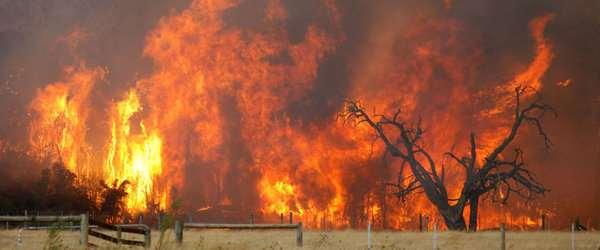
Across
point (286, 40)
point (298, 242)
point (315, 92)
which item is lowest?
point (298, 242)

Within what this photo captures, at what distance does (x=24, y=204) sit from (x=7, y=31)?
1045 inches

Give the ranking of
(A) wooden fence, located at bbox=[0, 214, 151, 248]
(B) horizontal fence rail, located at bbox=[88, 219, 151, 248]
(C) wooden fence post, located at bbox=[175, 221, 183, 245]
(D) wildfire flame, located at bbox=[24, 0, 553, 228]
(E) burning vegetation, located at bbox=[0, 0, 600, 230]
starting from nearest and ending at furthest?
(A) wooden fence, located at bbox=[0, 214, 151, 248]
(B) horizontal fence rail, located at bbox=[88, 219, 151, 248]
(C) wooden fence post, located at bbox=[175, 221, 183, 245]
(E) burning vegetation, located at bbox=[0, 0, 600, 230]
(D) wildfire flame, located at bbox=[24, 0, 553, 228]

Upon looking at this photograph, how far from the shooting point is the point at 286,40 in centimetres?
8069

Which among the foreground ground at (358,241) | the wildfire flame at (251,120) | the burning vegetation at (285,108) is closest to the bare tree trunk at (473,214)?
the foreground ground at (358,241)

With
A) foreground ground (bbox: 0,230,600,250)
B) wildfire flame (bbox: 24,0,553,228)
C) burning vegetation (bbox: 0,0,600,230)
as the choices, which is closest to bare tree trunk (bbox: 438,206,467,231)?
foreground ground (bbox: 0,230,600,250)

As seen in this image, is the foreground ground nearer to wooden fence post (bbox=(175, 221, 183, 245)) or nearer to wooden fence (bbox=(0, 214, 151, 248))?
wooden fence post (bbox=(175, 221, 183, 245))

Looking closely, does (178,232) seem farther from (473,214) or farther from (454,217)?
(473,214)

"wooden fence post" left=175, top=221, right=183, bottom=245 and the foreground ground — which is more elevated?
"wooden fence post" left=175, top=221, right=183, bottom=245

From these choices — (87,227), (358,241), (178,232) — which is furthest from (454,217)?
(87,227)

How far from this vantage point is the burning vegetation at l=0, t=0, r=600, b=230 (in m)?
73.6

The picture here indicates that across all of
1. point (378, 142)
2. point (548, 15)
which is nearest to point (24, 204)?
point (378, 142)

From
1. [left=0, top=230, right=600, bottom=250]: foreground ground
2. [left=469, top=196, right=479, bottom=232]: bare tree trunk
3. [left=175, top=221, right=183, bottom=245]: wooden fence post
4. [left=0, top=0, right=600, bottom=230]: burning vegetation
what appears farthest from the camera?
A: [left=0, top=0, right=600, bottom=230]: burning vegetation

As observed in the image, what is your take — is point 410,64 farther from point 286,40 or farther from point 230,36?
point 230,36

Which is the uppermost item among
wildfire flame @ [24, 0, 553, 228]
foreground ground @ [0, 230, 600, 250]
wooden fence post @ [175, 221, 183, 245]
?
wildfire flame @ [24, 0, 553, 228]
